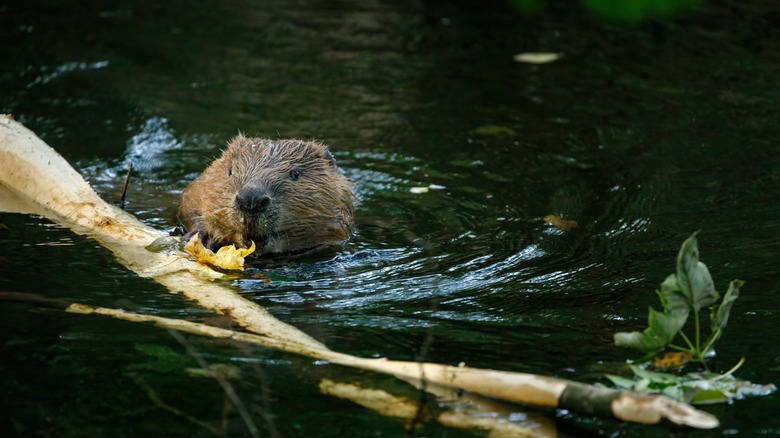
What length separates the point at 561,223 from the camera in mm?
5691

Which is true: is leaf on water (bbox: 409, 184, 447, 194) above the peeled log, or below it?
below

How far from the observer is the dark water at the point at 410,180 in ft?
11.8

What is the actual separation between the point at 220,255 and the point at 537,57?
16.5 ft

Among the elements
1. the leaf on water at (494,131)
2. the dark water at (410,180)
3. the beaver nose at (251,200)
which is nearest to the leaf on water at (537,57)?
the dark water at (410,180)

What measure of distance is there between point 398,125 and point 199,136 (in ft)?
4.58

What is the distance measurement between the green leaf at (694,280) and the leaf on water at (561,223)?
2139 mm

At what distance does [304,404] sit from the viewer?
3.39m

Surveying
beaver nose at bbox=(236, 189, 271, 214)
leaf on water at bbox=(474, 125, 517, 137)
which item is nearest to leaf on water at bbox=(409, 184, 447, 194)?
leaf on water at bbox=(474, 125, 517, 137)

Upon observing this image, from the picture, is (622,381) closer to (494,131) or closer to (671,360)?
(671,360)

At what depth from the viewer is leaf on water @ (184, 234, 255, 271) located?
4.74 m

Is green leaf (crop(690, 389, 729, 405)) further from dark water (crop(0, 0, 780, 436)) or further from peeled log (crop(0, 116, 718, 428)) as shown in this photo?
peeled log (crop(0, 116, 718, 428))

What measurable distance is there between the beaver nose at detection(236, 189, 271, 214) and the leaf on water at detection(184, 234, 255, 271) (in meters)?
0.18

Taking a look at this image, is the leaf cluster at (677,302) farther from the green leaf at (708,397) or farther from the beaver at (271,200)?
the beaver at (271,200)

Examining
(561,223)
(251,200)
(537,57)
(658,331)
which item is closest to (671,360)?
(658,331)
